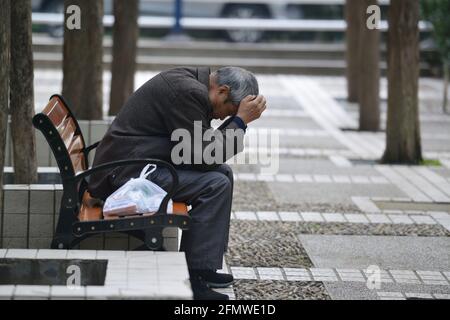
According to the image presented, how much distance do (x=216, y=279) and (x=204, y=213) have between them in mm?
472

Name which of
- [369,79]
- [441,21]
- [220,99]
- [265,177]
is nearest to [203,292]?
[220,99]

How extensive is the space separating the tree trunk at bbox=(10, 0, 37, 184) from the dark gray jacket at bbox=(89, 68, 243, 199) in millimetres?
735

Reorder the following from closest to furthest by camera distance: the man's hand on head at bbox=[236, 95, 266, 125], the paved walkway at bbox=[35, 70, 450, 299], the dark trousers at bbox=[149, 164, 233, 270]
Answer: the dark trousers at bbox=[149, 164, 233, 270] < the man's hand on head at bbox=[236, 95, 266, 125] < the paved walkway at bbox=[35, 70, 450, 299]

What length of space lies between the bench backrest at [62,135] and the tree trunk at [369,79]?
8478mm

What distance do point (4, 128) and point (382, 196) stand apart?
16.5 ft

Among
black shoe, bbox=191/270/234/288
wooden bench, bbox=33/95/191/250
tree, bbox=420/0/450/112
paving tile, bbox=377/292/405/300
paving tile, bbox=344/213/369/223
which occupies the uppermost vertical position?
tree, bbox=420/0/450/112

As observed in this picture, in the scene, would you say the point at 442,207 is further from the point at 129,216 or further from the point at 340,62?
the point at 340,62

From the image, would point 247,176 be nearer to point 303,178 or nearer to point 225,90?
point 303,178

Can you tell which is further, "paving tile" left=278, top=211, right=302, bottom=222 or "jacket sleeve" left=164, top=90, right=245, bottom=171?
"paving tile" left=278, top=211, right=302, bottom=222

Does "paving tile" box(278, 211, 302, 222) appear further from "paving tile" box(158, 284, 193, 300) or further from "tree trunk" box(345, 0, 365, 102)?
"tree trunk" box(345, 0, 365, 102)

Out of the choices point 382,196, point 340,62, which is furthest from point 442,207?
point 340,62

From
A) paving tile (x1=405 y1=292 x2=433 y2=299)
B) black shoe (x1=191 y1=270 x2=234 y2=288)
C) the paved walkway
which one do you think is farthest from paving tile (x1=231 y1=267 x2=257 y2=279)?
paving tile (x1=405 y1=292 x2=433 y2=299)

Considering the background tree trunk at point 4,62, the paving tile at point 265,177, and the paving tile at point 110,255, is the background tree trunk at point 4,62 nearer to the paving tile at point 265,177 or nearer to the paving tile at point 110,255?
the paving tile at point 110,255

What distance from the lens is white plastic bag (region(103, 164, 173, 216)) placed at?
6.03m
